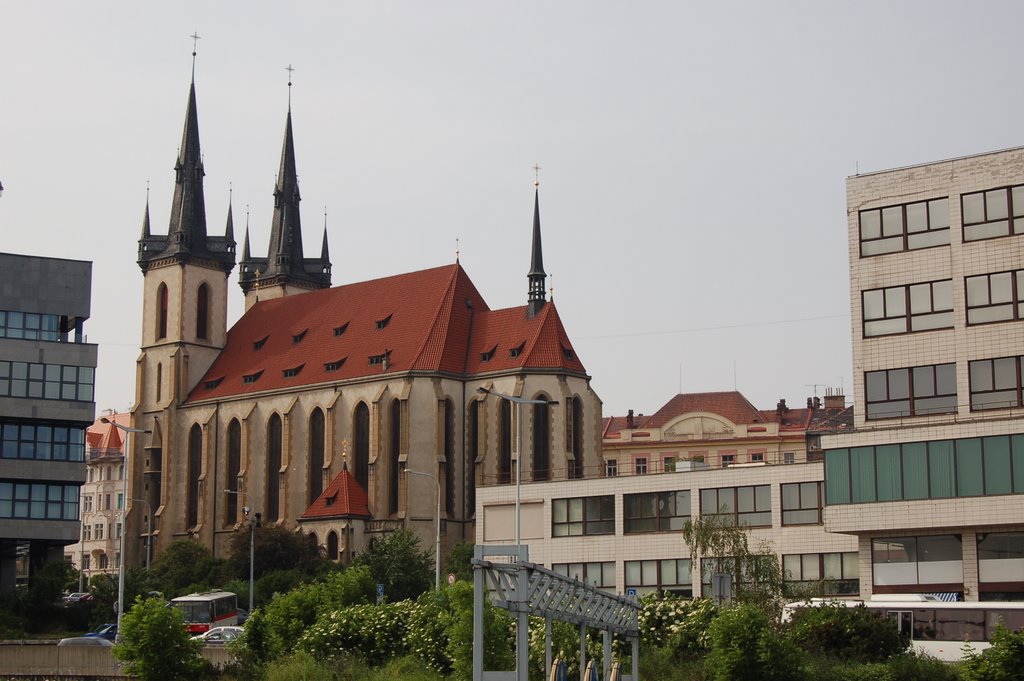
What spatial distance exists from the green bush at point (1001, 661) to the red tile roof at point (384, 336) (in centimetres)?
6458

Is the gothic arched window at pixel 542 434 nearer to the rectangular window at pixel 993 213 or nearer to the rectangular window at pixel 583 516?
the rectangular window at pixel 583 516

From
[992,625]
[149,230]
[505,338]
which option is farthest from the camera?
[149,230]

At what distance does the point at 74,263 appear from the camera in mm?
80125

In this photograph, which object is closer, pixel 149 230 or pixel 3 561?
pixel 3 561

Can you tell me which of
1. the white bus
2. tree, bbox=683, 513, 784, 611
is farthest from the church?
the white bus

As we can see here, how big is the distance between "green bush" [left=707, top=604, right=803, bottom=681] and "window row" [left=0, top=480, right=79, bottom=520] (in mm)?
46866

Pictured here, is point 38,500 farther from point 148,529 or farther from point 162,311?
point 162,311

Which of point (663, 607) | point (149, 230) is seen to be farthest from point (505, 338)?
point (663, 607)

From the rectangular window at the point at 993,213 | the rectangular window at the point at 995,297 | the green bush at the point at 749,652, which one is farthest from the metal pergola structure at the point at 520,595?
the rectangular window at the point at 993,213

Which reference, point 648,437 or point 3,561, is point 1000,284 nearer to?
point 3,561

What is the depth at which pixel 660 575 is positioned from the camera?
6372cm

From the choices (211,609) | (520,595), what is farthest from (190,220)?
(520,595)

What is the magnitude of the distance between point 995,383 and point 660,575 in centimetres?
2002

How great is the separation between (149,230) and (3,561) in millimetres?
47171
